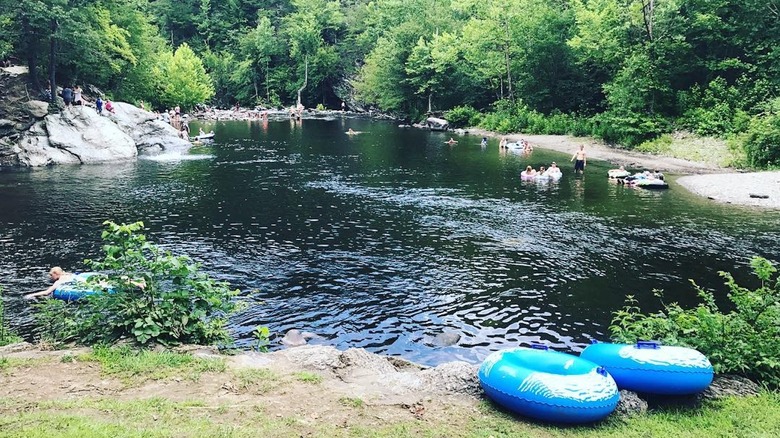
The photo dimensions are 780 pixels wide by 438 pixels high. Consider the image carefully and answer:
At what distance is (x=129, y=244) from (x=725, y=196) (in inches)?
1171

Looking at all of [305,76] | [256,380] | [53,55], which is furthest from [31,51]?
[305,76]

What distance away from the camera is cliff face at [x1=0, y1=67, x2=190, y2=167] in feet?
137

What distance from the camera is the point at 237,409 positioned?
309 inches

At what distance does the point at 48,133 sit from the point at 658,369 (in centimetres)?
4673

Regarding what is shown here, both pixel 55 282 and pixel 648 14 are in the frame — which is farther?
pixel 648 14

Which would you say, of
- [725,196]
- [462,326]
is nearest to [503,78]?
[725,196]

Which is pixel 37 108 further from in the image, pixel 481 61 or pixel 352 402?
pixel 481 61

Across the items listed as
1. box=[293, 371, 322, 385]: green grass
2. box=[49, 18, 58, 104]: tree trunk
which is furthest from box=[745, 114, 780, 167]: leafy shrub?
box=[49, 18, 58, 104]: tree trunk

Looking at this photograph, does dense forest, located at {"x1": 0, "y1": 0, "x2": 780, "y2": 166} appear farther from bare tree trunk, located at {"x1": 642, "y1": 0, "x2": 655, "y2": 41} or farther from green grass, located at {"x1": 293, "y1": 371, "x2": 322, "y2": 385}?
green grass, located at {"x1": 293, "y1": 371, "x2": 322, "y2": 385}

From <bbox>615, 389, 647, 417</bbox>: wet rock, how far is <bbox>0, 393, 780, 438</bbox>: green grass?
0.45 feet

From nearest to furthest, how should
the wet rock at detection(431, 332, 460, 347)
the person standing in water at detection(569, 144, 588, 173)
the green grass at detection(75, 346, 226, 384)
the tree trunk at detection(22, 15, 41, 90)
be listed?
the green grass at detection(75, 346, 226, 384), the wet rock at detection(431, 332, 460, 347), the person standing in water at detection(569, 144, 588, 173), the tree trunk at detection(22, 15, 41, 90)

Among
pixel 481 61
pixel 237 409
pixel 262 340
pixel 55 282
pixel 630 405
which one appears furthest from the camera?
pixel 481 61

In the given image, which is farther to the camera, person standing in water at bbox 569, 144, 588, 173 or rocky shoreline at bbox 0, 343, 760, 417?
person standing in water at bbox 569, 144, 588, 173

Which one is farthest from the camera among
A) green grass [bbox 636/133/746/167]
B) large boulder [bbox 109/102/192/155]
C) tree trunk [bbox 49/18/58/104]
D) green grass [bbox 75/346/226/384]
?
large boulder [bbox 109/102/192/155]
